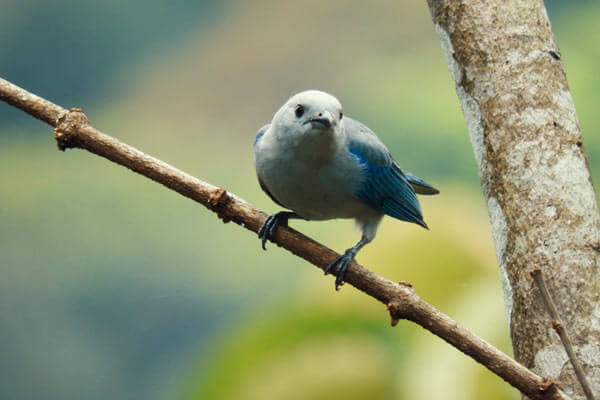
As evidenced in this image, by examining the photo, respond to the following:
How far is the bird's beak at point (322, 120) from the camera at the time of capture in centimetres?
181

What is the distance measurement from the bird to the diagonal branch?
0.07m

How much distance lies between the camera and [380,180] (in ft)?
6.91

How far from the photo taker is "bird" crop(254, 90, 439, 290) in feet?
6.12

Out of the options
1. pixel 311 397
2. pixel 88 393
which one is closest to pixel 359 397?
pixel 311 397

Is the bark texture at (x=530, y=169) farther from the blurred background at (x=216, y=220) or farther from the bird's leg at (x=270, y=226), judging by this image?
the blurred background at (x=216, y=220)

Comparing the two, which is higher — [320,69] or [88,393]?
[320,69]

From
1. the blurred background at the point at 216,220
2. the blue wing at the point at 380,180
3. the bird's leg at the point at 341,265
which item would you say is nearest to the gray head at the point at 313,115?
the blue wing at the point at 380,180

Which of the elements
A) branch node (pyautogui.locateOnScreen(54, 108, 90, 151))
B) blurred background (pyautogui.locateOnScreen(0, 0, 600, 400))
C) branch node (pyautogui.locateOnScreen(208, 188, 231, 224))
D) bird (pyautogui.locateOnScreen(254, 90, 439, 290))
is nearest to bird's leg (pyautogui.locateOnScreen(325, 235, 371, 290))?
bird (pyautogui.locateOnScreen(254, 90, 439, 290))

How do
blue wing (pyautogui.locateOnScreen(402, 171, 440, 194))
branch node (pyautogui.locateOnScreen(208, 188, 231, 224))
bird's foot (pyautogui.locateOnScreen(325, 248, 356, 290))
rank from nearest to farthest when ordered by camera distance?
branch node (pyautogui.locateOnScreen(208, 188, 231, 224)) < bird's foot (pyautogui.locateOnScreen(325, 248, 356, 290)) < blue wing (pyautogui.locateOnScreen(402, 171, 440, 194))

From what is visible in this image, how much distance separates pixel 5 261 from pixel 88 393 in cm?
74

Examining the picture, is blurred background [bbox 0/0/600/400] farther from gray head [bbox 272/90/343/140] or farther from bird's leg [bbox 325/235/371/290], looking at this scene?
gray head [bbox 272/90/343/140]

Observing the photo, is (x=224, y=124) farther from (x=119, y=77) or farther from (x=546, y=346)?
(x=546, y=346)

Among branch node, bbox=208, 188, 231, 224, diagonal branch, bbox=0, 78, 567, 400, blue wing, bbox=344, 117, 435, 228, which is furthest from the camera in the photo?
blue wing, bbox=344, 117, 435, 228

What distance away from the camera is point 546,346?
63.6 inches
